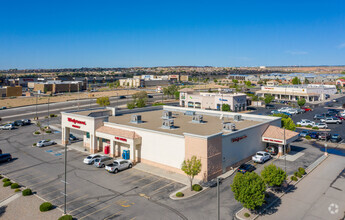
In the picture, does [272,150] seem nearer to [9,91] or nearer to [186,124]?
[186,124]

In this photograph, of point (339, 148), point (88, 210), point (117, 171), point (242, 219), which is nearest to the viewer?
point (242, 219)

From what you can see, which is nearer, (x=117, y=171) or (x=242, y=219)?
(x=242, y=219)

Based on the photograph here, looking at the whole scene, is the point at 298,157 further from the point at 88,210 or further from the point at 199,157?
the point at 88,210

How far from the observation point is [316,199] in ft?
84.8

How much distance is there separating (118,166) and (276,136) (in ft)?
76.8

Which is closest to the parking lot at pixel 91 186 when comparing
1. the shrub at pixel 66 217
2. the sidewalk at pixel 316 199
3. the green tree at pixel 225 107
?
the shrub at pixel 66 217

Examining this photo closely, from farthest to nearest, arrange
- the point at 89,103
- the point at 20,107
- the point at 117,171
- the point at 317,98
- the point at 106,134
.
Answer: the point at 317,98 → the point at 89,103 → the point at 20,107 → the point at 106,134 → the point at 117,171

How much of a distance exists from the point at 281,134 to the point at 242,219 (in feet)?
69.1

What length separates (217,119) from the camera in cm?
4703

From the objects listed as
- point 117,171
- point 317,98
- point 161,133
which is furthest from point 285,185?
point 317,98

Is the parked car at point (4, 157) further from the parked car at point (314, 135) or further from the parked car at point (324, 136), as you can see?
the parked car at point (324, 136)

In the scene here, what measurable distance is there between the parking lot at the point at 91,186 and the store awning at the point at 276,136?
17.3 metres

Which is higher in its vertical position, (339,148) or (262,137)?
(262,137)

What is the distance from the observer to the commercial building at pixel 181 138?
3050cm
